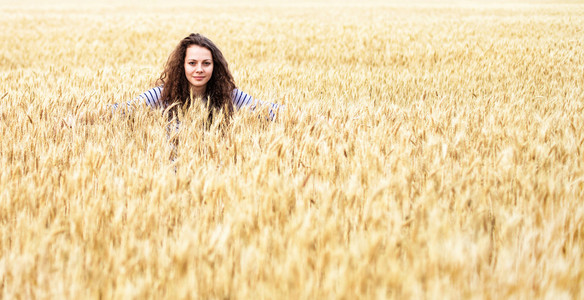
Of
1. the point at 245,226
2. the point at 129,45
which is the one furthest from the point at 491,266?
the point at 129,45

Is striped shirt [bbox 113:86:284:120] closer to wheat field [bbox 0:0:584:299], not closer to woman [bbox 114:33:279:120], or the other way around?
woman [bbox 114:33:279:120]

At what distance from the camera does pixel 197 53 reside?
3.59 meters

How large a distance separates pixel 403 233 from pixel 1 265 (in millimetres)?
1138

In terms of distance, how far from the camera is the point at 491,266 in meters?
1.35

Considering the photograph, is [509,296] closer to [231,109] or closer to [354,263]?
[354,263]

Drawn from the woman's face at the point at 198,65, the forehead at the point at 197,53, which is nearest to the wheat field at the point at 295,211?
the woman's face at the point at 198,65

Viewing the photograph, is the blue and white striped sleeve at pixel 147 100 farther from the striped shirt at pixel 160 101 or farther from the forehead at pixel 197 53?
the forehead at pixel 197 53

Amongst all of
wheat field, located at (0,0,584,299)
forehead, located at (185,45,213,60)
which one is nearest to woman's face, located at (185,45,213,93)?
forehead, located at (185,45,213,60)

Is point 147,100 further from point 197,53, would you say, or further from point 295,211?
point 295,211

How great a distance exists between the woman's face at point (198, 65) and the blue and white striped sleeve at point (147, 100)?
0.30 m

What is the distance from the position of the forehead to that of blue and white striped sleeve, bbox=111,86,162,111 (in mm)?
376

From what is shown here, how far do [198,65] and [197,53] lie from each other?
0.10 m

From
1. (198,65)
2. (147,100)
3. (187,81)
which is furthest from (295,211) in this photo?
(187,81)

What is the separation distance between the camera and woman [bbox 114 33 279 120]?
3594mm
